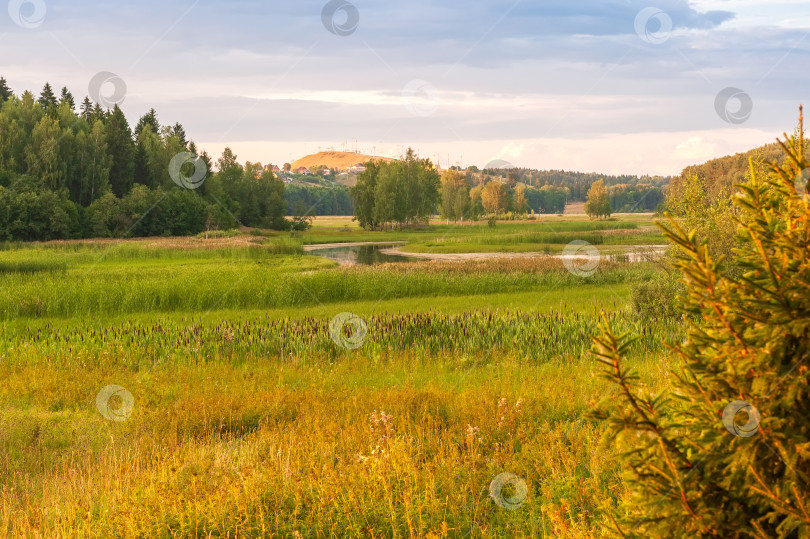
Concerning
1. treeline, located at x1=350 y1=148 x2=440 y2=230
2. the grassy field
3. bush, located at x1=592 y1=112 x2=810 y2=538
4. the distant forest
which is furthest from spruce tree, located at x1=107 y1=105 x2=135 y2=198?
bush, located at x1=592 y1=112 x2=810 y2=538

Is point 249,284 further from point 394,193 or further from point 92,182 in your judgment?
point 394,193

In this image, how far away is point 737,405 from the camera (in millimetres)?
2605

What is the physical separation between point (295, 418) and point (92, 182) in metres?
71.5

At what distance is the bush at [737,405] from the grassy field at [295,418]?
34 centimetres

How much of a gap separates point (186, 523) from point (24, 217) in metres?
65.2

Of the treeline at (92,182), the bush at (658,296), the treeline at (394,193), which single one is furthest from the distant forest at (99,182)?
the bush at (658,296)

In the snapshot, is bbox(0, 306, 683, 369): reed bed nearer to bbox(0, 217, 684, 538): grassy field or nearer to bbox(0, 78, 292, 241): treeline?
bbox(0, 217, 684, 538): grassy field

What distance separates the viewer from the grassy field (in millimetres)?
6281

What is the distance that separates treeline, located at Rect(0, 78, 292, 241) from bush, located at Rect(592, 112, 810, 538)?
226 ft

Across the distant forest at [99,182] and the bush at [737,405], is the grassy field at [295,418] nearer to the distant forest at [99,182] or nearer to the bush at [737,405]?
the bush at [737,405]

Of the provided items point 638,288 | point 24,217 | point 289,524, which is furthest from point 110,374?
point 24,217

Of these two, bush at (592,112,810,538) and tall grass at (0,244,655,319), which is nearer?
bush at (592,112,810,538)

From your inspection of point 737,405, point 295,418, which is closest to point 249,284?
point 295,418

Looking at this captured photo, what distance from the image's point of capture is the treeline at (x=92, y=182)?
63312 millimetres
